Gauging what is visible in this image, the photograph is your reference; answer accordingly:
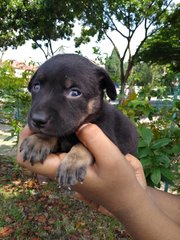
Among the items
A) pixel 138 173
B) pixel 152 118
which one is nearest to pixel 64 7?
pixel 152 118

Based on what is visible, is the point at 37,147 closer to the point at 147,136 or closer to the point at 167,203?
the point at 167,203

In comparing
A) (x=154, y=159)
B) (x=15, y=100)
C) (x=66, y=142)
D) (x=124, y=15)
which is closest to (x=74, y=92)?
(x=66, y=142)

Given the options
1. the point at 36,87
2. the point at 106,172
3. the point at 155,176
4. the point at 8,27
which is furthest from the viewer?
the point at 8,27

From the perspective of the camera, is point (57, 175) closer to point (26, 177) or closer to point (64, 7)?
point (26, 177)

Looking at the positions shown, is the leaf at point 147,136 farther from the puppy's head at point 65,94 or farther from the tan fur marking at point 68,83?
the tan fur marking at point 68,83

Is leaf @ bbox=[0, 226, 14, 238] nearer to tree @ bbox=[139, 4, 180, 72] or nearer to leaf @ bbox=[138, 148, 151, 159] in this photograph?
leaf @ bbox=[138, 148, 151, 159]

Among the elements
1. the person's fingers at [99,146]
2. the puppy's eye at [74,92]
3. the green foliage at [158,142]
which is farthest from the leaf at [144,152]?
the puppy's eye at [74,92]
